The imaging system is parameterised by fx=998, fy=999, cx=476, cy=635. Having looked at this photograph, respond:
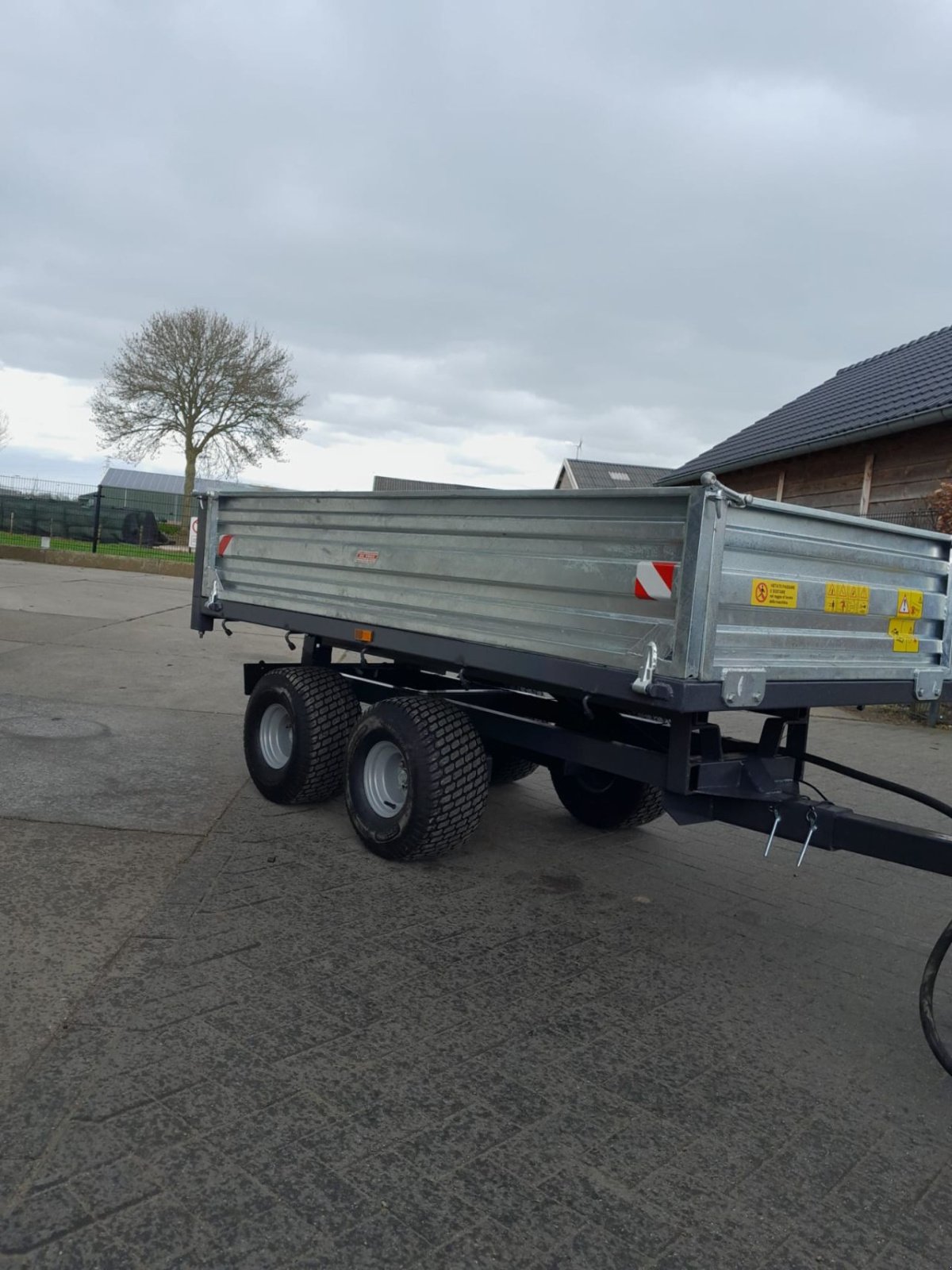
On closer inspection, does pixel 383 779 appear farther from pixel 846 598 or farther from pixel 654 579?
pixel 846 598

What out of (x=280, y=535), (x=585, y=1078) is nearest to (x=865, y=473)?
(x=280, y=535)

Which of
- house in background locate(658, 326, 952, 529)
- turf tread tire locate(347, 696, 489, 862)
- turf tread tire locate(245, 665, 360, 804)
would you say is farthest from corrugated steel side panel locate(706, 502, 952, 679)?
house in background locate(658, 326, 952, 529)

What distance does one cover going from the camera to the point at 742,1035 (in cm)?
346

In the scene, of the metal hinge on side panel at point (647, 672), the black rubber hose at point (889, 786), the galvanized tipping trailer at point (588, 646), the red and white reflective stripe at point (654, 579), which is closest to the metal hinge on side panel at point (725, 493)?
Answer: the galvanized tipping trailer at point (588, 646)

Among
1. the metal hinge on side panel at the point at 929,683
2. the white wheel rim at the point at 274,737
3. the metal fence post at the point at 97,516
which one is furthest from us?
the metal fence post at the point at 97,516

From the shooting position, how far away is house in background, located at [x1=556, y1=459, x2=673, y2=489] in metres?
50.4

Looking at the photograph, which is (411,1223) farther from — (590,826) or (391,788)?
(590,826)

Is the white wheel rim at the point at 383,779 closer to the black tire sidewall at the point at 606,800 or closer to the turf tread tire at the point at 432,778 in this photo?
the turf tread tire at the point at 432,778

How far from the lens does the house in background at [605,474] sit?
5038 cm

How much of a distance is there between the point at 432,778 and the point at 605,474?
1905 inches

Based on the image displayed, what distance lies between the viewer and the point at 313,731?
5656 mm

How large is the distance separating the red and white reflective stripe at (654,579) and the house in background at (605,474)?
45219mm

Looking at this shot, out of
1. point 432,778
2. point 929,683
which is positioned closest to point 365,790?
point 432,778

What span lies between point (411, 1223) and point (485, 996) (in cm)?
126
